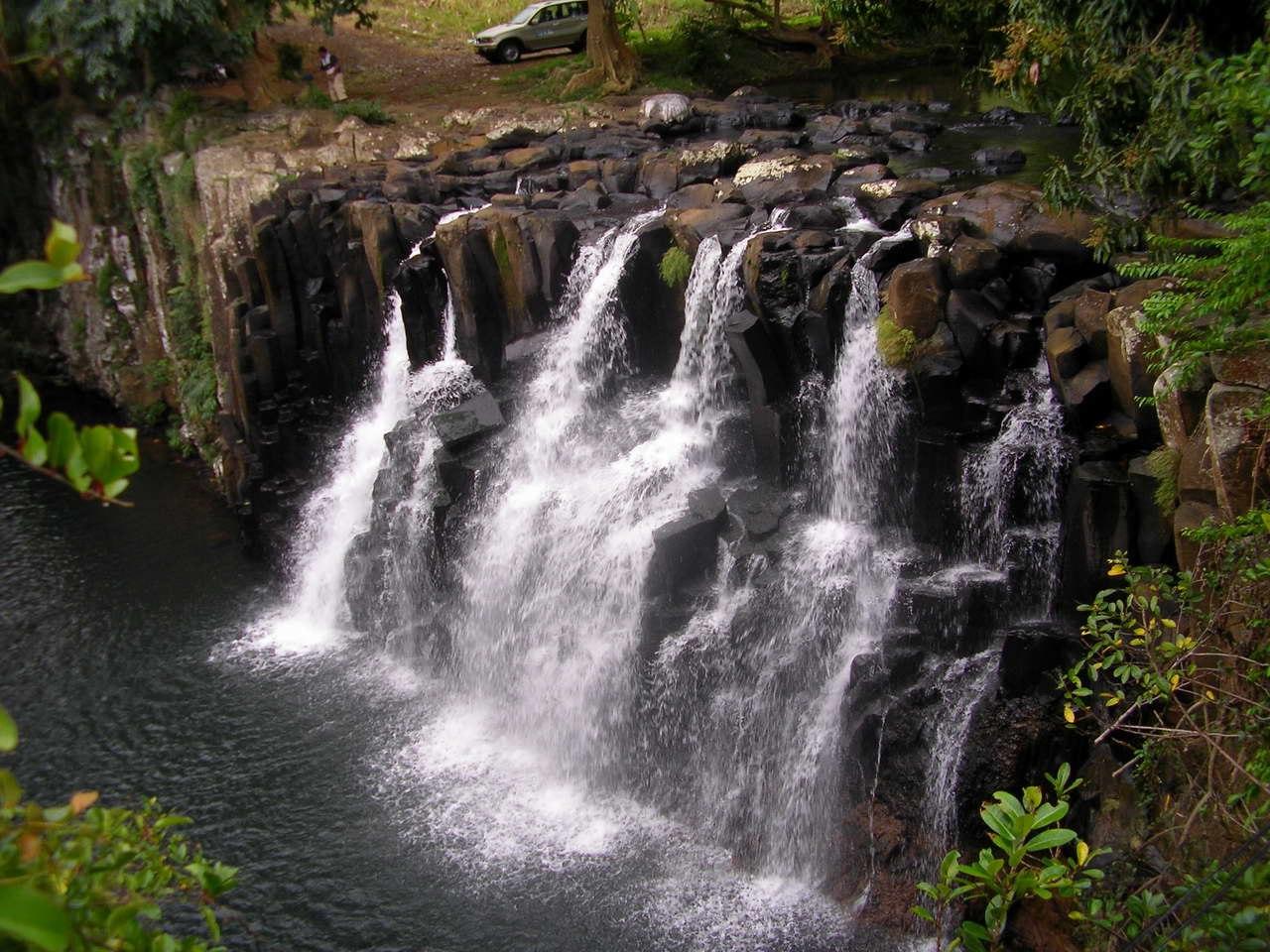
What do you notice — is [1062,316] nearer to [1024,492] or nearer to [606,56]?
[1024,492]

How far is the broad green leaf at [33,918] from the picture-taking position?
285 cm

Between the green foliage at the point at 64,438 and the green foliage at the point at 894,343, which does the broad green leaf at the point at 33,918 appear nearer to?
the green foliage at the point at 64,438

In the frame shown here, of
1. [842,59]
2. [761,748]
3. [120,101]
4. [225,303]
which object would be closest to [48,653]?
[225,303]

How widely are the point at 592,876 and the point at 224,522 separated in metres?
13.3

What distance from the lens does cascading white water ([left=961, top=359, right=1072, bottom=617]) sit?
1211 centimetres

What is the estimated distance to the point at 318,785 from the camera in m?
14.7

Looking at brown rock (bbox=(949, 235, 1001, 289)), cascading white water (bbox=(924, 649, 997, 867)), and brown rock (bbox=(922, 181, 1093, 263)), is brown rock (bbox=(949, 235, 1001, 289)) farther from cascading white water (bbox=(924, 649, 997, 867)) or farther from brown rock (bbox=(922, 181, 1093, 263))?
cascading white water (bbox=(924, 649, 997, 867))

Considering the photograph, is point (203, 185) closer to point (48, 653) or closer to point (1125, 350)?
point (48, 653)

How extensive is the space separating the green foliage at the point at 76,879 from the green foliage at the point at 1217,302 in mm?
7857

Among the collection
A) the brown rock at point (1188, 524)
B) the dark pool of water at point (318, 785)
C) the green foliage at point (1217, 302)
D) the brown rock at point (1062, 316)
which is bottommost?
the dark pool of water at point (318, 785)

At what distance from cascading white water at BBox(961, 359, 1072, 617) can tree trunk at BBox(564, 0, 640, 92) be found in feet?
64.1

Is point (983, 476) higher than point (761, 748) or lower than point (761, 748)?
higher

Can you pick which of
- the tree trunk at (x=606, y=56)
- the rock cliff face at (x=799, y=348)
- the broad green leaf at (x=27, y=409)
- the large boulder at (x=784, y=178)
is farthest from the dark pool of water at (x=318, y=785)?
the tree trunk at (x=606, y=56)

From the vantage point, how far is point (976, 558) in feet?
42.1
